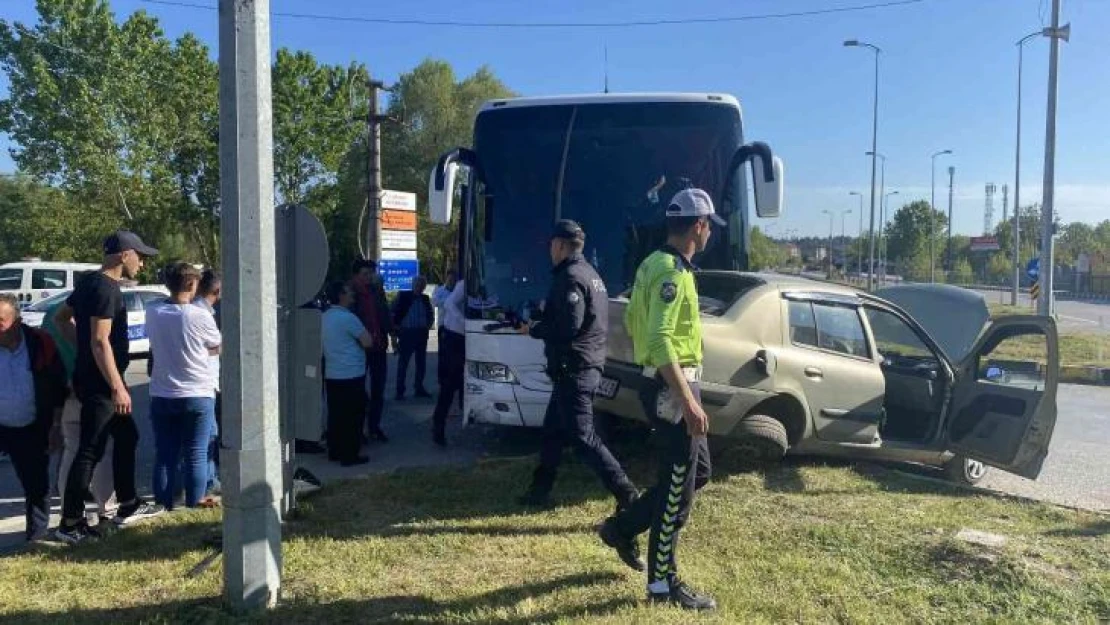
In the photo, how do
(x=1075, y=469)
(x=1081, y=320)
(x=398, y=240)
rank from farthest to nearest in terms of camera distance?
1. (x=1081, y=320)
2. (x=398, y=240)
3. (x=1075, y=469)

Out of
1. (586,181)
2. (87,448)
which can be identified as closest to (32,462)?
(87,448)

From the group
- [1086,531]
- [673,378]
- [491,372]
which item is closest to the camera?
[673,378]

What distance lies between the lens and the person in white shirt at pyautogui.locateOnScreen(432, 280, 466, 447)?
7.84 metres

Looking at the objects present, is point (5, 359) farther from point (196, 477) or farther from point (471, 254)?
point (471, 254)

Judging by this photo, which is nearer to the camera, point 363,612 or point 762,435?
point 363,612

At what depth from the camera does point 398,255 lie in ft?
68.0

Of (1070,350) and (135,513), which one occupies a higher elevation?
(135,513)

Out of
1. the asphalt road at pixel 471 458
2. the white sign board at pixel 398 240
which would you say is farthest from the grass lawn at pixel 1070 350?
the white sign board at pixel 398 240

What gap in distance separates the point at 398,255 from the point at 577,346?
53.9 ft

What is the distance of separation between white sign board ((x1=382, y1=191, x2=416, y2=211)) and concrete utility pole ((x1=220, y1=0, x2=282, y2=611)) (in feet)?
55.7

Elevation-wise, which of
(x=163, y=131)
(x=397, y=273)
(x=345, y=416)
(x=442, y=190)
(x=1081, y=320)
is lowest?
(x=1081, y=320)

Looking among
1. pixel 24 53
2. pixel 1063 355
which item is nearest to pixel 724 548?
pixel 1063 355

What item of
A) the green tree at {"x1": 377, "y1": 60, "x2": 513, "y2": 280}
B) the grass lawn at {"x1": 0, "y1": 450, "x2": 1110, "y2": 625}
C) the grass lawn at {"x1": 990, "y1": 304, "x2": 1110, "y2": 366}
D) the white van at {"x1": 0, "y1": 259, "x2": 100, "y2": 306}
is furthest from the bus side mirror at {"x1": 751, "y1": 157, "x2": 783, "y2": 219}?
the green tree at {"x1": 377, "y1": 60, "x2": 513, "y2": 280}

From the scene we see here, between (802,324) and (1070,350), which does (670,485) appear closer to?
(802,324)
